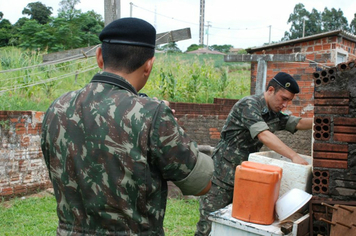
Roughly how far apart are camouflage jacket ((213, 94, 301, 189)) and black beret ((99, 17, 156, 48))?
2112 mm

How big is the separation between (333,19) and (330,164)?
48329 mm

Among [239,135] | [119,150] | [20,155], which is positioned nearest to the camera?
[119,150]

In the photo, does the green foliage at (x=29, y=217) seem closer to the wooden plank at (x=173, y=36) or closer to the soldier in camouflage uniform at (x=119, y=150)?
the soldier in camouflage uniform at (x=119, y=150)

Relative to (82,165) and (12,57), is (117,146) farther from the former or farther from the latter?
(12,57)

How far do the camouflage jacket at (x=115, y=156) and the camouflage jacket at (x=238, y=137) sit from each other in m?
2.11

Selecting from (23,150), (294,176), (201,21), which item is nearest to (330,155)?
(294,176)

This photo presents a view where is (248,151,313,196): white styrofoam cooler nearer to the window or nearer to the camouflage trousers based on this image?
the camouflage trousers

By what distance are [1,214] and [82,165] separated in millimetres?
4137

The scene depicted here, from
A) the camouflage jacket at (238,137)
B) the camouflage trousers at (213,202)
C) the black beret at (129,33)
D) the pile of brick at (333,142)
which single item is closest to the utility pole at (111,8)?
the camouflage jacket at (238,137)

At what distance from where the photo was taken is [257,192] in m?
2.55

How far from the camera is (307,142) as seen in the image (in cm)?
521

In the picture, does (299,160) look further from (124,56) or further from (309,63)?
(309,63)

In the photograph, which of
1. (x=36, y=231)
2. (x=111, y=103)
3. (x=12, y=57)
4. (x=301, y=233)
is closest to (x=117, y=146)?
(x=111, y=103)

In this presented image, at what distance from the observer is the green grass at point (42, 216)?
4360mm
